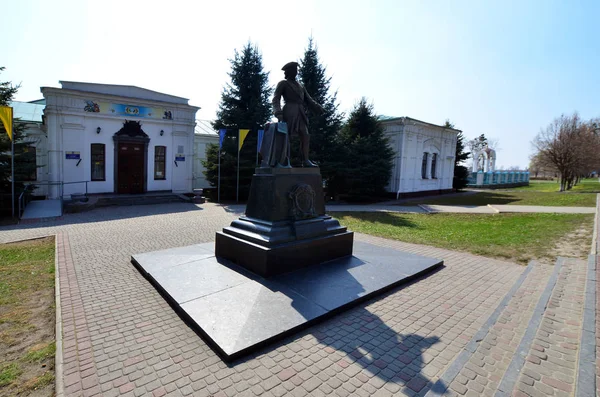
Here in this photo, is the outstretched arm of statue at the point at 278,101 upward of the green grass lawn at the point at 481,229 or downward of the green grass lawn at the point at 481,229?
upward

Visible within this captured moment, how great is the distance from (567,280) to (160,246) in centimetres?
785

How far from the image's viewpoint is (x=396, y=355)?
9.94ft

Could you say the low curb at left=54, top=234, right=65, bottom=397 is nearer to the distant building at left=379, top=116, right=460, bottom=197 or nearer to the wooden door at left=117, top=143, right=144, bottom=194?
the wooden door at left=117, top=143, right=144, bottom=194

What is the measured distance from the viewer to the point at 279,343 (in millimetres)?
3193

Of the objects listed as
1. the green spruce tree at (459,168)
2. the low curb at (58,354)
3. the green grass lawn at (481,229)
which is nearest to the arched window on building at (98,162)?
the green grass lawn at (481,229)

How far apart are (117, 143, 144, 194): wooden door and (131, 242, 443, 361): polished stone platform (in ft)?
37.4

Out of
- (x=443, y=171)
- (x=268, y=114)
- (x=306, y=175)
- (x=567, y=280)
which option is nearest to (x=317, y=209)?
(x=306, y=175)

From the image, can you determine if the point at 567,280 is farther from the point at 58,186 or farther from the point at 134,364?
the point at 58,186

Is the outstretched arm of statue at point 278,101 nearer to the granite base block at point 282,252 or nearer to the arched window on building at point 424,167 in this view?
the granite base block at point 282,252

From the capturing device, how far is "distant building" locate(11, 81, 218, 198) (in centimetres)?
1366

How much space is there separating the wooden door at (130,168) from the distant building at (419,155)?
14599mm

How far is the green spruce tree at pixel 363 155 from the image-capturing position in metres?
17.3

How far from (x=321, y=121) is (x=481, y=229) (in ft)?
32.4

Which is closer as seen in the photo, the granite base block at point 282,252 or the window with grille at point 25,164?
the granite base block at point 282,252
